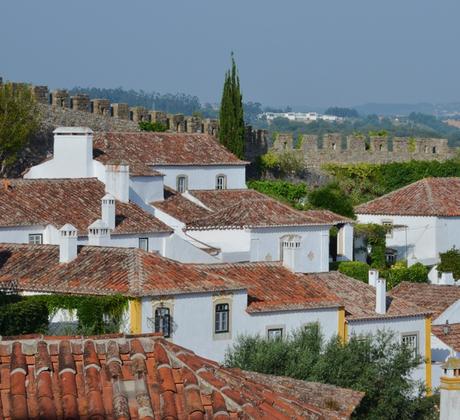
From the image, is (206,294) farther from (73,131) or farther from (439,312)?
(73,131)

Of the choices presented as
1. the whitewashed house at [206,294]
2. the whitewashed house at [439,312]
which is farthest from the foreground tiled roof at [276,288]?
the whitewashed house at [439,312]

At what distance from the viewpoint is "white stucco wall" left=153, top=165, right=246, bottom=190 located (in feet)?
205

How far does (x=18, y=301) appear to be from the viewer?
35688 millimetres

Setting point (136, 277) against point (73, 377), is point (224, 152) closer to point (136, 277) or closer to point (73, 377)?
point (136, 277)

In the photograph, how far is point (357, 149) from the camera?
81.9m

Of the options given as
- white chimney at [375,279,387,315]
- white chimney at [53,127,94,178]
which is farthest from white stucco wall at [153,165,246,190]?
white chimney at [375,279,387,315]

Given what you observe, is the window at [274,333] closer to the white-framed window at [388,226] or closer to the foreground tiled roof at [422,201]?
the white-framed window at [388,226]

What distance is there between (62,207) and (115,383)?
34.4 metres

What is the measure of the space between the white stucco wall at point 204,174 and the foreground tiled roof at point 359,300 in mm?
16804

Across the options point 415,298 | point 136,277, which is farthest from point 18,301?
point 415,298

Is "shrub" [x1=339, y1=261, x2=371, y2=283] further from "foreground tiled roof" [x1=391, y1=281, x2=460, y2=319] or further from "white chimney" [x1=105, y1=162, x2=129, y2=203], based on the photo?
"white chimney" [x1=105, y1=162, x2=129, y2=203]

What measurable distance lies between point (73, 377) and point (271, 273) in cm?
2624

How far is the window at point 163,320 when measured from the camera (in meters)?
36.1

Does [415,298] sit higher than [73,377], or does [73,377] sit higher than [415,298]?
[73,377]
